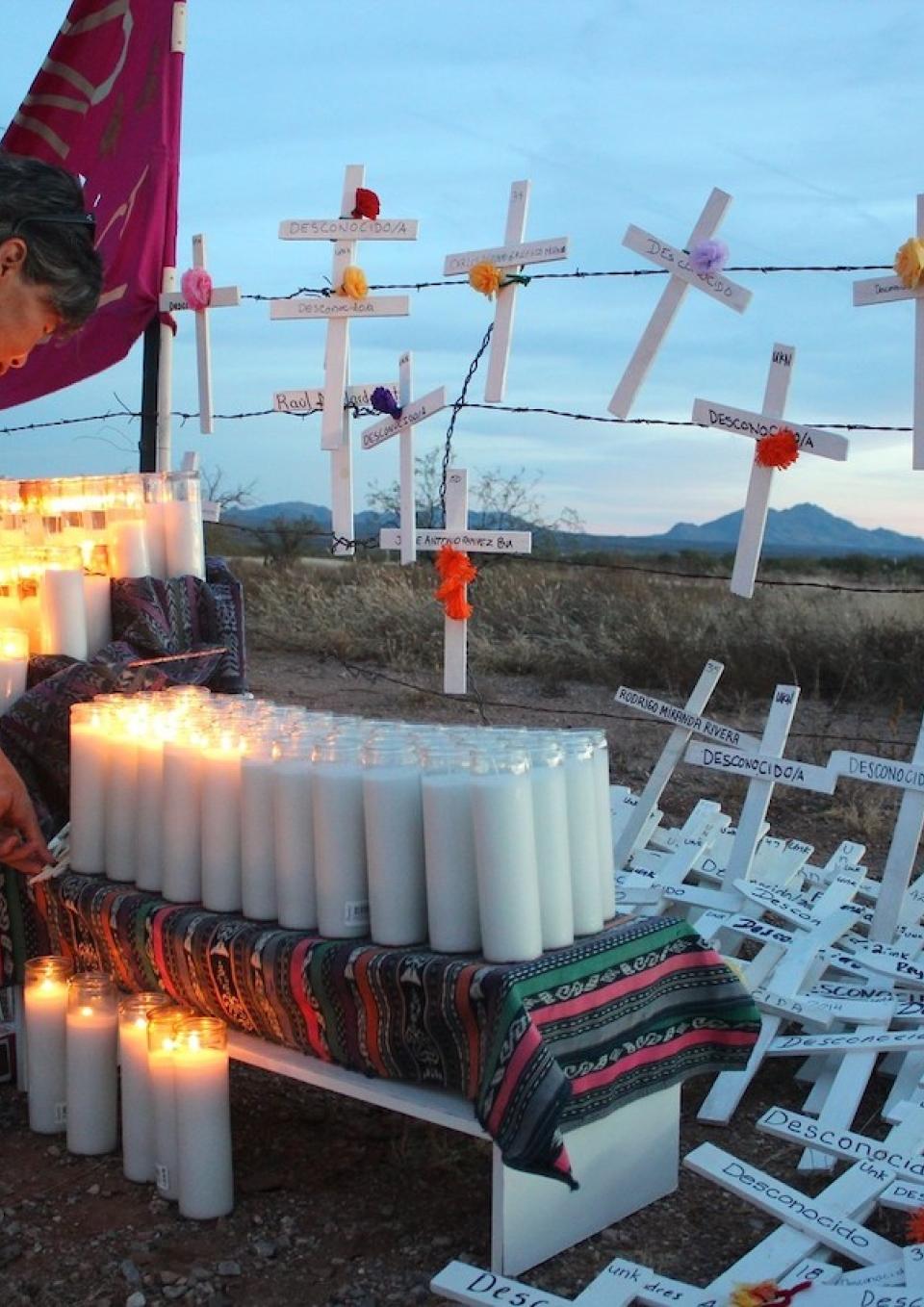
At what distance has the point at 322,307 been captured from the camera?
501cm

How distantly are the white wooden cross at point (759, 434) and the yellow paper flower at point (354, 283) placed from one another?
1321mm

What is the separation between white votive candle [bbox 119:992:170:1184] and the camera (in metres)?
3.02

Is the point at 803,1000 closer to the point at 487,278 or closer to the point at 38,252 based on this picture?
the point at 487,278

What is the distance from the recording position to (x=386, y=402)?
16.0ft

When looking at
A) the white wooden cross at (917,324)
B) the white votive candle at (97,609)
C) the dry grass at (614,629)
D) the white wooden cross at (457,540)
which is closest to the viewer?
the white votive candle at (97,609)

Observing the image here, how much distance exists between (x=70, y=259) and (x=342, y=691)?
7295 millimetres

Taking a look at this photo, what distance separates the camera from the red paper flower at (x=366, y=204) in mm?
4914

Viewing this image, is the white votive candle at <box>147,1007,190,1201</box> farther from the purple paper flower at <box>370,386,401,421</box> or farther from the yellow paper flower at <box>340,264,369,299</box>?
the yellow paper flower at <box>340,264,369,299</box>

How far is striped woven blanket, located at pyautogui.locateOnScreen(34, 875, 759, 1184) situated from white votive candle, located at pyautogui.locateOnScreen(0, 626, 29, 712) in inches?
24.3

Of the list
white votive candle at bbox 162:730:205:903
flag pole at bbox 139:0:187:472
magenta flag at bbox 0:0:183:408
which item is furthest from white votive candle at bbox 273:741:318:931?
magenta flag at bbox 0:0:183:408

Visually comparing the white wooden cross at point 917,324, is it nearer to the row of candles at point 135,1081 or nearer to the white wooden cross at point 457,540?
the white wooden cross at point 457,540

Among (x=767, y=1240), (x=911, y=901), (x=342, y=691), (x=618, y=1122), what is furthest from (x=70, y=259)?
(x=342, y=691)

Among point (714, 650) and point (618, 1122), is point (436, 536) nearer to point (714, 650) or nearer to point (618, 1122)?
point (618, 1122)

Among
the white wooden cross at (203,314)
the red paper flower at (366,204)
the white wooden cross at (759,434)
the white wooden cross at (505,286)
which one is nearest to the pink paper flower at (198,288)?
the white wooden cross at (203,314)
